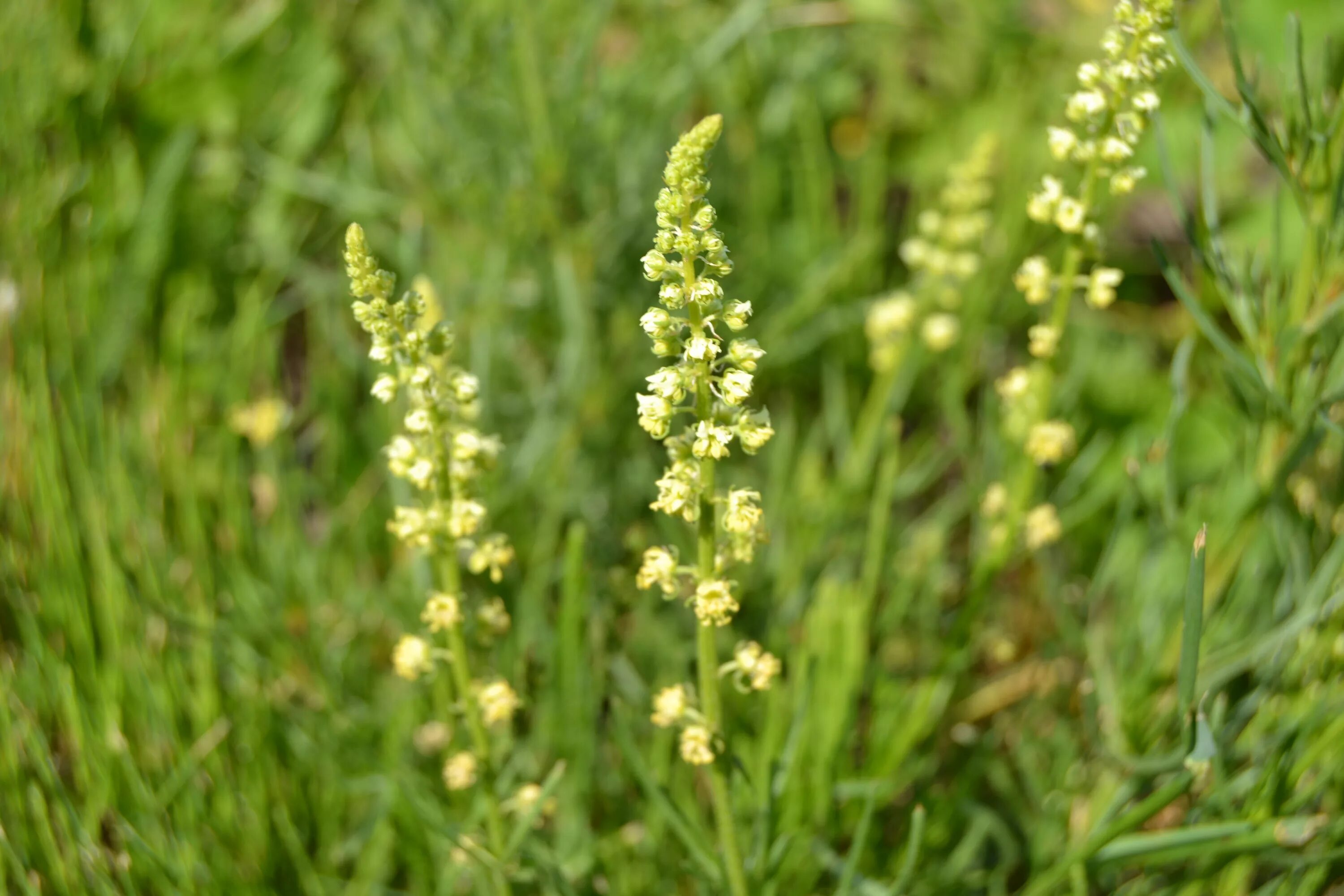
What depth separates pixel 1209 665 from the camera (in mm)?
2152

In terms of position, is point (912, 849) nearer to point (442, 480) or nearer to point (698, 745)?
point (698, 745)

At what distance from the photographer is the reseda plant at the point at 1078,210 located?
1671mm

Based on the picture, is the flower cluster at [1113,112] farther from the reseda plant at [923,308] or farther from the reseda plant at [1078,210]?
the reseda plant at [923,308]

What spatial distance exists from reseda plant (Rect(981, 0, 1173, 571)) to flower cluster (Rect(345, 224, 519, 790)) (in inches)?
34.8

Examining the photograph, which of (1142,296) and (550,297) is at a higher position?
(550,297)

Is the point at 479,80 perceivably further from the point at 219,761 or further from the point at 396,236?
the point at 219,761

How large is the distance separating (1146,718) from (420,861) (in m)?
1.36

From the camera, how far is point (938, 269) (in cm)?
275

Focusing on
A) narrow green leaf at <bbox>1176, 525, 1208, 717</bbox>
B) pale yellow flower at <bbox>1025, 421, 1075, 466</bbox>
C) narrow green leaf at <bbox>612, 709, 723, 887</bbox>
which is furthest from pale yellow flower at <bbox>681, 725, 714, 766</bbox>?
pale yellow flower at <bbox>1025, 421, 1075, 466</bbox>

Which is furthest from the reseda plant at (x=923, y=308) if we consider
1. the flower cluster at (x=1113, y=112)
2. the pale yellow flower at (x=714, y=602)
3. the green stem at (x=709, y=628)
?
the pale yellow flower at (x=714, y=602)

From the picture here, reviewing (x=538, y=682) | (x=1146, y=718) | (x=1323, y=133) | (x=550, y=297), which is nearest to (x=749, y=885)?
(x=538, y=682)

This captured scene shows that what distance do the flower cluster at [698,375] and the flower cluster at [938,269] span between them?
1314 mm

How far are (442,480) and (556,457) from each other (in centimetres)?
130

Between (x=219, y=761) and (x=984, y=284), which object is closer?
(x=219, y=761)
